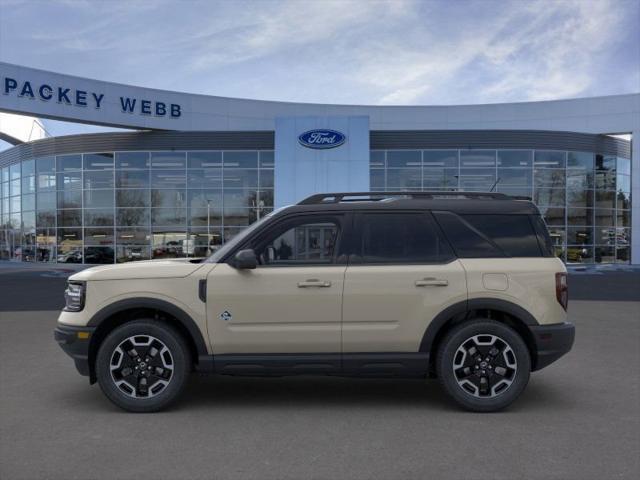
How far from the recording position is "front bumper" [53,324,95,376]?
4.77 metres

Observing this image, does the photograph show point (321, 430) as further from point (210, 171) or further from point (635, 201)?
point (635, 201)

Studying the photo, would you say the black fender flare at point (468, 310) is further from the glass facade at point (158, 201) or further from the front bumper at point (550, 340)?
the glass facade at point (158, 201)

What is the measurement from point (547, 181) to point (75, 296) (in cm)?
2597

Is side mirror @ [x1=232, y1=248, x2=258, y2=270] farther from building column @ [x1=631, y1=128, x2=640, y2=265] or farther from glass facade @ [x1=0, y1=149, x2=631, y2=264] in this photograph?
building column @ [x1=631, y1=128, x2=640, y2=265]

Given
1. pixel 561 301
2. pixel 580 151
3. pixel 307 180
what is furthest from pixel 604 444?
pixel 580 151

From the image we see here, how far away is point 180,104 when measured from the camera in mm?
27562

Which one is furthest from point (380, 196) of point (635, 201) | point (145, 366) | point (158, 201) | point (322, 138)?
point (635, 201)

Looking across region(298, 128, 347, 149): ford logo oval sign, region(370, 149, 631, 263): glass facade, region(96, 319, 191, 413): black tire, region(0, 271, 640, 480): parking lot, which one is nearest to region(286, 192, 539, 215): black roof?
region(96, 319, 191, 413): black tire

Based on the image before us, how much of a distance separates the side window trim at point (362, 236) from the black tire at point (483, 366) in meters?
Answer: 0.67

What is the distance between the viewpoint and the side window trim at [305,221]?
486cm

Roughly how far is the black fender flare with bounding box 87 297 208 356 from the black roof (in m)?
1.34

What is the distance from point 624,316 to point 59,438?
10.3 m

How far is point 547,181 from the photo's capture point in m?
26.9

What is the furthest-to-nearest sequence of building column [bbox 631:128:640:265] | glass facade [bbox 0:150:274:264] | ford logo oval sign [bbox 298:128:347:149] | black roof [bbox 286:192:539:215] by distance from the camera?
building column [bbox 631:128:640:265]
glass facade [bbox 0:150:274:264]
ford logo oval sign [bbox 298:128:347:149]
black roof [bbox 286:192:539:215]
